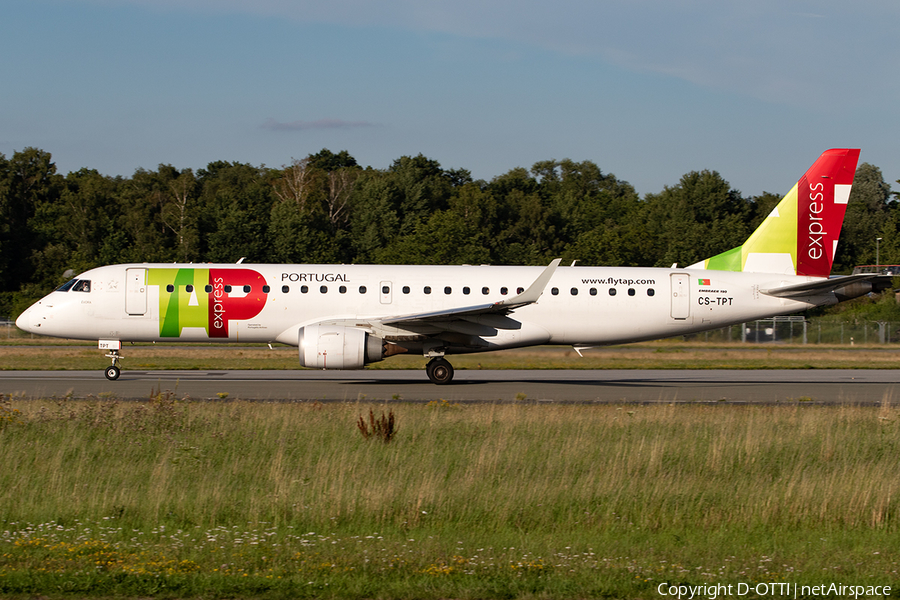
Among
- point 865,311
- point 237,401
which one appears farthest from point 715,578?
point 865,311

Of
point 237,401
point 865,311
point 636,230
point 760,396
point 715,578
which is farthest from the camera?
point 636,230

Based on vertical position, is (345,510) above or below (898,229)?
below

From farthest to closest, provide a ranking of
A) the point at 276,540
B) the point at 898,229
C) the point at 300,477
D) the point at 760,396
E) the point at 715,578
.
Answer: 1. the point at 898,229
2. the point at 760,396
3. the point at 300,477
4. the point at 276,540
5. the point at 715,578

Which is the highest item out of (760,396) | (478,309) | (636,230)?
(636,230)

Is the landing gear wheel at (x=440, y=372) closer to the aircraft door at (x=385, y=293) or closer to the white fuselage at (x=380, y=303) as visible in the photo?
the white fuselage at (x=380, y=303)

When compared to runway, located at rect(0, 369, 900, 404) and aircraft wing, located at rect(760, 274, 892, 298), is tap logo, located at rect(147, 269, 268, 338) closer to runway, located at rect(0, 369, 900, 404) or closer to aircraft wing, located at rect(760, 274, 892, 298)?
runway, located at rect(0, 369, 900, 404)

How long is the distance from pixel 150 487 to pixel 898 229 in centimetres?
8894

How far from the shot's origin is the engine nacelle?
21.9m

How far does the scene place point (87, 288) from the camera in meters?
24.1

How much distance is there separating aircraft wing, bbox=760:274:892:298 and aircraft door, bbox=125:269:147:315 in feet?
58.7

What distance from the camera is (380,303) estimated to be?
23.9m

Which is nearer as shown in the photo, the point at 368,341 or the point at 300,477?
the point at 300,477

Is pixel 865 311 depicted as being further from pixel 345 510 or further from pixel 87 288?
pixel 345 510

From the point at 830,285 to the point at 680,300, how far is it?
13.3ft
